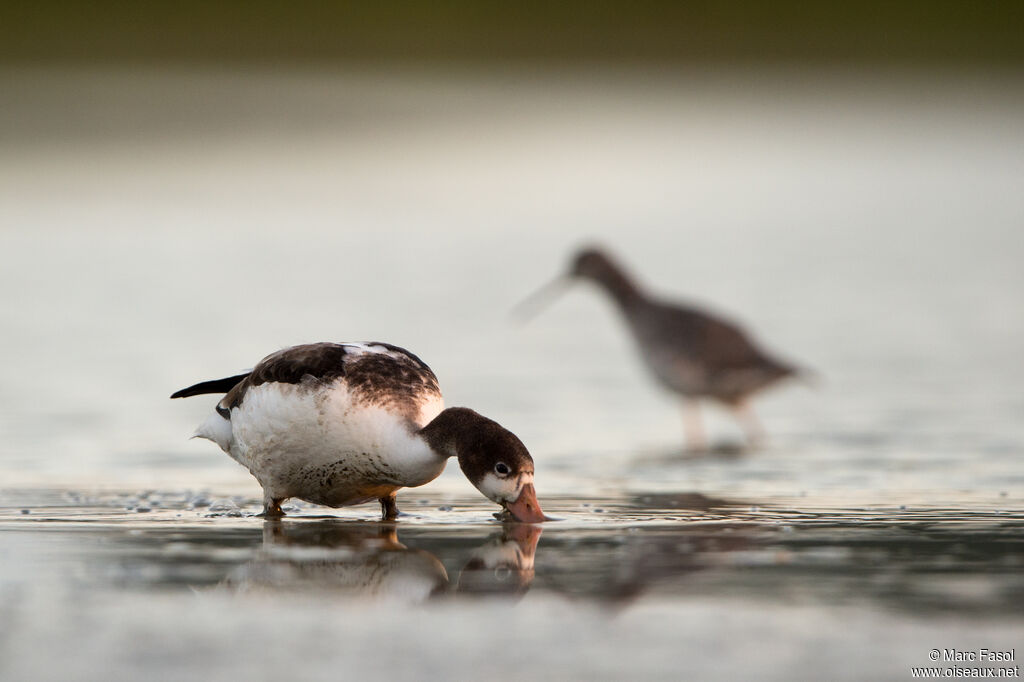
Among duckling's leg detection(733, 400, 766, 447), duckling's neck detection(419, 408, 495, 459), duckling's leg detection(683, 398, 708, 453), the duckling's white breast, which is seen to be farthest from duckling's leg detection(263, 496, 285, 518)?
duckling's leg detection(733, 400, 766, 447)

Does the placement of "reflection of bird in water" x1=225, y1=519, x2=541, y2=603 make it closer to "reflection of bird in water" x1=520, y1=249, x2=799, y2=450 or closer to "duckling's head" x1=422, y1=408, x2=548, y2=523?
"duckling's head" x1=422, y1=408, x2=548, y2=523

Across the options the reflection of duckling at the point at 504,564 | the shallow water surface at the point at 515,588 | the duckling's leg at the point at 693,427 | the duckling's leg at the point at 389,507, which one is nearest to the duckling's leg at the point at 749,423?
the duckling's leg at the point at 693,427

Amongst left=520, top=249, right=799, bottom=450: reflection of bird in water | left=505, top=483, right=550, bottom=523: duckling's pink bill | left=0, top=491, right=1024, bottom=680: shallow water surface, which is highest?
left=520, top=249, right=799, bottom=450: reflection of bird in water

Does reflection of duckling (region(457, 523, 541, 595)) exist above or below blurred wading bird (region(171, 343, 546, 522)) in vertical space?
below

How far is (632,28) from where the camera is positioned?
130 ft

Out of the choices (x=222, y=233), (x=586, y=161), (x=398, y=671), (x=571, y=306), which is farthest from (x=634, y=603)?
(x=586, y=161)

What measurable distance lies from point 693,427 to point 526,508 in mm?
5054

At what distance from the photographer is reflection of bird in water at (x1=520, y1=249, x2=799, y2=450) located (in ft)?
41.9

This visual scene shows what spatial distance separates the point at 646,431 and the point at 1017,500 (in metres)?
3.76

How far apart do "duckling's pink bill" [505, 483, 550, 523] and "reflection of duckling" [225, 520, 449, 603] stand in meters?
0.53

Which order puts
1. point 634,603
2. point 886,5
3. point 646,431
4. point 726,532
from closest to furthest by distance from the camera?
point 634,603
point 726,532
point 646,431
point 886,5

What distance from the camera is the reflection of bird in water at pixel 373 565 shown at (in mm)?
6270

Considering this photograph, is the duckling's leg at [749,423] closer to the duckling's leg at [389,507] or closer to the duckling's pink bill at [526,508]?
the duckling's leg at [389,507]

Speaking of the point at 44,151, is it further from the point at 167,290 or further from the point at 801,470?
the point at 801,470
